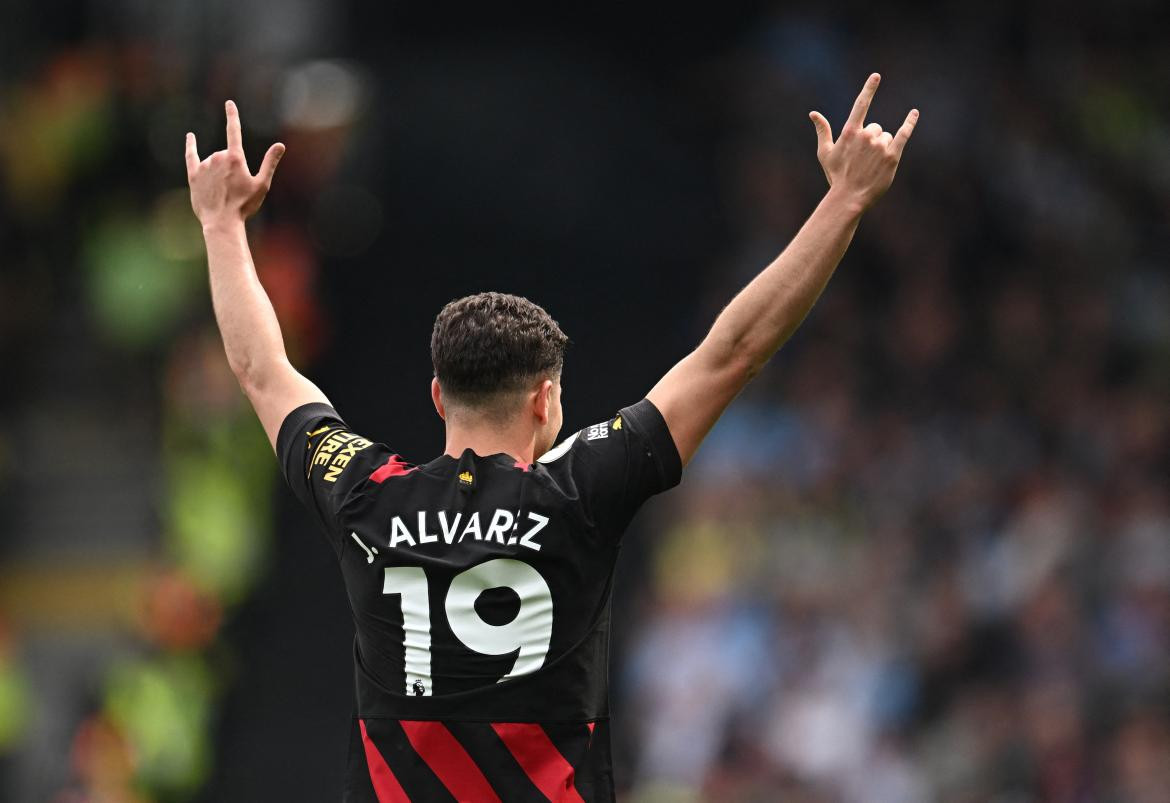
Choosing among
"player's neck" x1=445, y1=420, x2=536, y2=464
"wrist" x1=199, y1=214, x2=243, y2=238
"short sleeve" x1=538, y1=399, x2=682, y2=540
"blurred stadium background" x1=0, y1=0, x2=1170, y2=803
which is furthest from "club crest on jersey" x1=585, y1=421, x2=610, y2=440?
"blurred stadium background" x1=0, y1=0, x2=1170, y2=803

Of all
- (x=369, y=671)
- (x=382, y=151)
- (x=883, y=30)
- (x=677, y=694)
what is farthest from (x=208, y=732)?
(x=369, y=671)

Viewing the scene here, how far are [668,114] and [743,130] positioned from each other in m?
0.65

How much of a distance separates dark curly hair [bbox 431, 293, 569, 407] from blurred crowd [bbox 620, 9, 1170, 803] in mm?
5471

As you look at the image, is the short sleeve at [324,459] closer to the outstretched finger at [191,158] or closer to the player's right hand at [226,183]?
the player's right hand at [226,183]

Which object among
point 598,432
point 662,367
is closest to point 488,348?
point 598,432

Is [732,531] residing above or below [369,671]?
below

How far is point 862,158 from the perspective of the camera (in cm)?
332

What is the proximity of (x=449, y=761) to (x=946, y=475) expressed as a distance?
279 inches

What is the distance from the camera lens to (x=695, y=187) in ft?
41.2

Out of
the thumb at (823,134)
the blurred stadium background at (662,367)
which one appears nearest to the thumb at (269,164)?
the thumb at (823,134)

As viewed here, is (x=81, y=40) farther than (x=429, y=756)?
Yes

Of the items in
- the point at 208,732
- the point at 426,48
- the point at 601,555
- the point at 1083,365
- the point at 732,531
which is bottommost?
the point at 208,732

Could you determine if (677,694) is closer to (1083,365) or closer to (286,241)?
(1083,365)

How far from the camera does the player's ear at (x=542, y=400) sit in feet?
10.7
